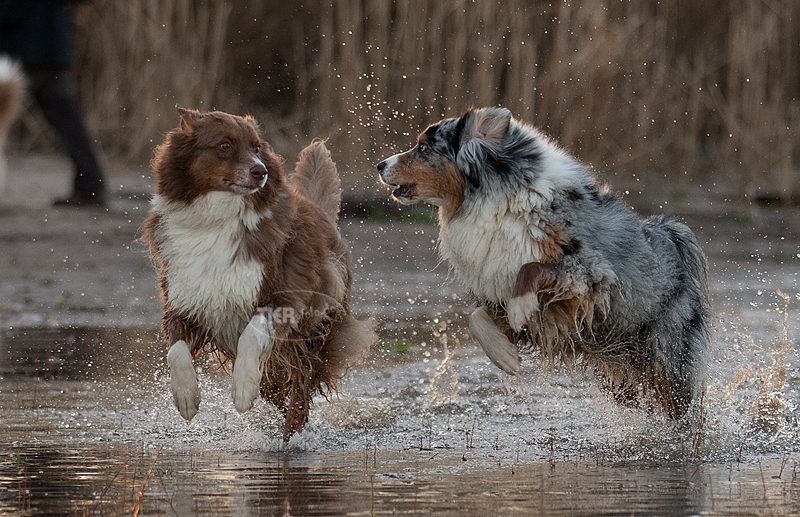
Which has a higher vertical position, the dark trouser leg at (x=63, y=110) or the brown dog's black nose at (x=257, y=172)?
the dark trouser leg at (x=63, y=110)

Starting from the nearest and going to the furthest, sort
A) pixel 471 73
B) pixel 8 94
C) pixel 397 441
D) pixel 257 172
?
pixel 257 172 → pixel 397 441 → pixel 8 94 → pixel 471 73

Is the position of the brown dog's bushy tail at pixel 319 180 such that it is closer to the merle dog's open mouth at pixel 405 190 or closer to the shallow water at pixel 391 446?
the merle dog's open mouth at pixel 405 190

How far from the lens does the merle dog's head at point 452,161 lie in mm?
5473

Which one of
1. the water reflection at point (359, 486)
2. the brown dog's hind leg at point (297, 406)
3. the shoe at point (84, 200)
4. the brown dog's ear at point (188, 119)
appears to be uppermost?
the shoe at point (84, 200)

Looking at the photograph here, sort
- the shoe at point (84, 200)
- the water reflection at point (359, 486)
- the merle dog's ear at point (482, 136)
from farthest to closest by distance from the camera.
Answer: the shoe at point (84, 200) → the merle dog's ear at point (482, 136) → the water reflection at point (359, 486)

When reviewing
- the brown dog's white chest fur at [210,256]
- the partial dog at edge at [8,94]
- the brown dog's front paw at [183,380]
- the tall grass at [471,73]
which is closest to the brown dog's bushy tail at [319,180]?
the brown dog's white chest fur at [210,256]

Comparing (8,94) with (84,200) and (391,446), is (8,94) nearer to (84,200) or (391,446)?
(391,446)

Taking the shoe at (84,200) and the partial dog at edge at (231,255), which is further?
the shoe at (84,200)

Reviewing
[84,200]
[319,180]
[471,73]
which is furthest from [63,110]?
[319,180]

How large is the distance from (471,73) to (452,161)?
7788mm

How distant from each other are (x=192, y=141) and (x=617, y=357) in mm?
2387

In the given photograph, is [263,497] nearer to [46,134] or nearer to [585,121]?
[585,121]

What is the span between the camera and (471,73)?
1312cm

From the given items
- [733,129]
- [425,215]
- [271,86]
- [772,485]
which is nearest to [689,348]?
[772,485]
